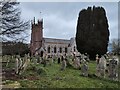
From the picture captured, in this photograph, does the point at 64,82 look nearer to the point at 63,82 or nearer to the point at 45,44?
the point at 63,82

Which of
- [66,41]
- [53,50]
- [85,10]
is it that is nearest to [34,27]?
[53,50]

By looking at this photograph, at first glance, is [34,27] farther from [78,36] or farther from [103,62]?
[103,62]

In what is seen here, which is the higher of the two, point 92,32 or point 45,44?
point 92,32

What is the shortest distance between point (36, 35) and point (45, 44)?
5984 millimetres


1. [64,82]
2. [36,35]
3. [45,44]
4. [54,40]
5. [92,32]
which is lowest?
[64,82]

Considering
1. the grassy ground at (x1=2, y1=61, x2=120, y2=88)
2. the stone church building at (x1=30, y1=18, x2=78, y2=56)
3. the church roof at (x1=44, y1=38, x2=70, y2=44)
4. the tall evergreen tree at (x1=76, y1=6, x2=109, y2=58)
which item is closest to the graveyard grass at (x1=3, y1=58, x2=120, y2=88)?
the grassy ground at (x1=2, y1=61, x2=120, y2=88)

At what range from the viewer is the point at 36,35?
8438cm

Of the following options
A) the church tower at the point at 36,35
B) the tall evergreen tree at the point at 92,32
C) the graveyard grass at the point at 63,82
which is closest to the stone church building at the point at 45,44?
the church tower at the point at 36,35

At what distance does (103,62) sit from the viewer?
17.7m

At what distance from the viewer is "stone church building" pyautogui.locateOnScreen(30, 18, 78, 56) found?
8300 cm

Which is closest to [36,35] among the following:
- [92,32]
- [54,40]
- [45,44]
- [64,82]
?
[45,44]

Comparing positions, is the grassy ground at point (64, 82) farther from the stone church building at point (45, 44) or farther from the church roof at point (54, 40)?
the church roof at point (54, 40)

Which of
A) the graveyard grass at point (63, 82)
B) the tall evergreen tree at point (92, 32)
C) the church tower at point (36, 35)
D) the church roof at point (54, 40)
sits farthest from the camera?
the church roof at point (54, 40)

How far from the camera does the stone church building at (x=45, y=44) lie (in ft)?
272
